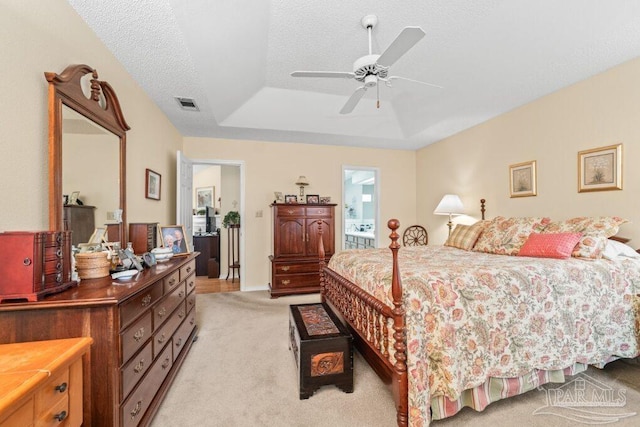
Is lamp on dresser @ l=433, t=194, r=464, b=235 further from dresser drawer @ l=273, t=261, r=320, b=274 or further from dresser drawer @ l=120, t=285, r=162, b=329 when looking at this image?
dresser drawer @ l=120, t=285, r=162, b=329

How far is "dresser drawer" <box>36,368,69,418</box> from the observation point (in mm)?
924

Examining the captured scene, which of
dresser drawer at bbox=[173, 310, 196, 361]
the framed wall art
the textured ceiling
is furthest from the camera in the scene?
the framed wall art

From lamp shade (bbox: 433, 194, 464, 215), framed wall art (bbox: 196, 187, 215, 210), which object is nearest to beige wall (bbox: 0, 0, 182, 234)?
lamp shade (bbox: 433, 194, 464, 215)

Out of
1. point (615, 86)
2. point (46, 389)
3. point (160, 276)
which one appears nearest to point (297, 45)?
point (160, 276)

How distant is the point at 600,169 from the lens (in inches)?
108

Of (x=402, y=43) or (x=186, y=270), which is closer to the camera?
(x=402, y=43)

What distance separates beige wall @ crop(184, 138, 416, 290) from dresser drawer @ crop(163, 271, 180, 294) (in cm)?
248

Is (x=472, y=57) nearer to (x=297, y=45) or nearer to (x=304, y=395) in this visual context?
(x=297, y=45)

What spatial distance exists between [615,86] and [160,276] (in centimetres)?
424

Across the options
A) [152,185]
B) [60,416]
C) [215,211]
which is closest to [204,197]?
[215,211]

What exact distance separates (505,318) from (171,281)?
7.70ft

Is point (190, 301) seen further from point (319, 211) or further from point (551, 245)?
point (551, 245)

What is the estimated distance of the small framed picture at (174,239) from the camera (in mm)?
2588

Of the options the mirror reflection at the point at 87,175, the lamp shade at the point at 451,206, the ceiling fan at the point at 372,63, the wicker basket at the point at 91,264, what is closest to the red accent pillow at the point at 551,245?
the lamp shade at the point at 451,206
